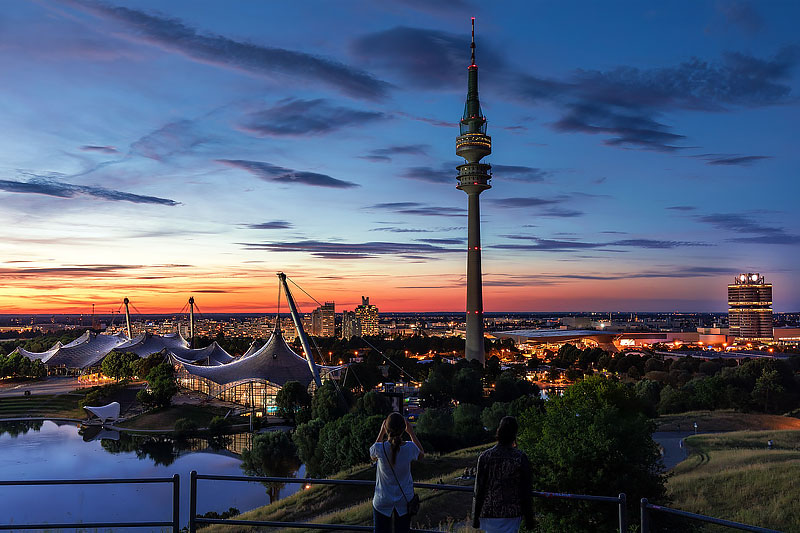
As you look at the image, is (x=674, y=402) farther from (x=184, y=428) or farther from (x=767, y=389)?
(x=184, y=428)

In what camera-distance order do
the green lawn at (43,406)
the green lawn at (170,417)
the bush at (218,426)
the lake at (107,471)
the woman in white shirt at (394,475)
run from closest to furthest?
the woman in white shirt at (394,475) → the lake at (107,471) → the bush at (218,426) → the green lawn at (170,417) → the green lawn at (43,406)

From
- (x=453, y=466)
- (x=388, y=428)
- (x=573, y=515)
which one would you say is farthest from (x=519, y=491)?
(x=453, y=466)

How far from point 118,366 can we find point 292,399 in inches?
1690

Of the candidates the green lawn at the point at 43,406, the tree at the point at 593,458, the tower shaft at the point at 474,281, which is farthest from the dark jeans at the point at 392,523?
the tower shaft at the point at 474,281

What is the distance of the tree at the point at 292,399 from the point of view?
66562 mm

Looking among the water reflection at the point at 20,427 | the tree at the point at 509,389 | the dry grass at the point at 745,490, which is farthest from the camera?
the tree at the point at 509,389

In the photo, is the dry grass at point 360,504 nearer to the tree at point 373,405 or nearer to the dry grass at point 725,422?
the tree at point 373,405

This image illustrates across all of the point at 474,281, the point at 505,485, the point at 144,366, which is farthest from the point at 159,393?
the point at 474,281

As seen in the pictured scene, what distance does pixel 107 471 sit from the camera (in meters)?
47.2

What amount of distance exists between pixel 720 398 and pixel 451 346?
96.4 metres

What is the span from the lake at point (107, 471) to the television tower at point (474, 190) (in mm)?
73863

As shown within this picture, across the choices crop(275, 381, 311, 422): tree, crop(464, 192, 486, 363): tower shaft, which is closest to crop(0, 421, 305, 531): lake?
crop(275, 381, 311, 422): tree

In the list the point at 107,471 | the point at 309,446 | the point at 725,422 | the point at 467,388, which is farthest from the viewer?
the point at 467,388

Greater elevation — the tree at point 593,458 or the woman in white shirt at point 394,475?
the woman in white shirt at point 394,475
